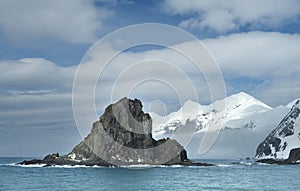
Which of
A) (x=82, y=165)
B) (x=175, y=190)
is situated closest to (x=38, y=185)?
(x=175, y=190)

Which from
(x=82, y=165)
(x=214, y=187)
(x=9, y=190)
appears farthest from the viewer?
(x=82, y=165)

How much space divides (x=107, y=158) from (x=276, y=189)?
109538 millimetres

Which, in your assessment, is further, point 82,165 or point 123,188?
point 82,165

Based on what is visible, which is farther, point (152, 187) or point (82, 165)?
point (82, 165)

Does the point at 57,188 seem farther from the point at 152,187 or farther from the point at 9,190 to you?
the point at 152,187

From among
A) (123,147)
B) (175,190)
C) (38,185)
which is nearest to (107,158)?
(123,147)

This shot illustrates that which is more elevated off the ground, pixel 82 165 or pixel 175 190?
pixel 82 165

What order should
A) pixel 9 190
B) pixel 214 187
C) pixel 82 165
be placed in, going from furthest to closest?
pixel 82 165, pixel 214 187, pixel 9 190

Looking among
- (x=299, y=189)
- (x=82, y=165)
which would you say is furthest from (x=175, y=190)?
(x=82, y=165)

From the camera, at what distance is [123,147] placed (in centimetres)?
19938

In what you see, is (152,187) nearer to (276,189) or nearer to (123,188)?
(123,188)

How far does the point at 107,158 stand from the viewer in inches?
7800

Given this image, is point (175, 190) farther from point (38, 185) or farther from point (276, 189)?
point (38, 185)

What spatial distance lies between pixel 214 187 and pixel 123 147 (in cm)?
10304
